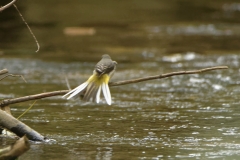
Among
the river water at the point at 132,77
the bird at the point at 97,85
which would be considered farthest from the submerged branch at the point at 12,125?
the bird at the point at 97,85

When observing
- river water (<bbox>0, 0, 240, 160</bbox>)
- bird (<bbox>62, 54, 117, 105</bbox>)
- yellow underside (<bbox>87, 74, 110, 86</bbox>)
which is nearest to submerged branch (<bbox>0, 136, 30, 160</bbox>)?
river water (<bbox>0, 0, 240, 160</bbox>)

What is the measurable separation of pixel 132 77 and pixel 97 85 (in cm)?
402

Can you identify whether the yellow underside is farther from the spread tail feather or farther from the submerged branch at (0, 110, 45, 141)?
the submerged branch at (0, 110, 45, 141)

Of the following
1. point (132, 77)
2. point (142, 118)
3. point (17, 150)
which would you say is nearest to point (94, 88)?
point (142, 118)

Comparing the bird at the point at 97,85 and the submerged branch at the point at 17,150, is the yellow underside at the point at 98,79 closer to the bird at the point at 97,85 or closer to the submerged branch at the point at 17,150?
the bird at the point at 97,85

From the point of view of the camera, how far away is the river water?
5328 mm

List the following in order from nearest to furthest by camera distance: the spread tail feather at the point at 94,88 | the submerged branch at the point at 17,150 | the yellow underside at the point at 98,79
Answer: the submerged branch at the point at 17,150 < the spread tail feather at the point at 94,88 < the yellow underside at the point at 98,79

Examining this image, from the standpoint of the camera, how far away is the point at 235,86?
346 inches

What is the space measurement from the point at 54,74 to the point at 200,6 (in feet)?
39.8

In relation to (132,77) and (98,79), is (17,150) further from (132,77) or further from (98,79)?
(132,77)

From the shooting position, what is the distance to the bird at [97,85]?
5.54 meters

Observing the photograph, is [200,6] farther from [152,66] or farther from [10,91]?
[10,91]

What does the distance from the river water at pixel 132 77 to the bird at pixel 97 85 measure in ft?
1.23

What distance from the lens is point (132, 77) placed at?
32.0 ft
